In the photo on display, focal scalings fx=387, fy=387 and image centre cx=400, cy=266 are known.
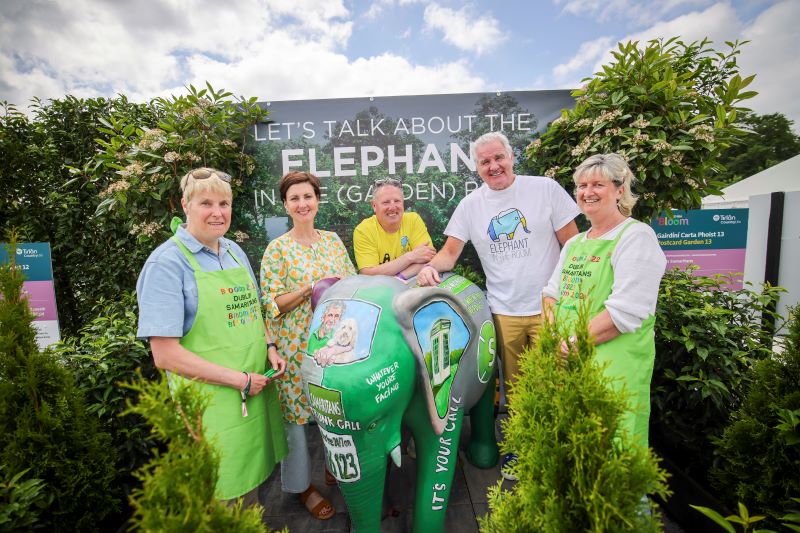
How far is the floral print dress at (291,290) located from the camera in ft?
8.55

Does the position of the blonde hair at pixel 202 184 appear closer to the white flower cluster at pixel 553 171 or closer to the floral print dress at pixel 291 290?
the floral print dress at pixel 291 290

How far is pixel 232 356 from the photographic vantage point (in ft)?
7.07

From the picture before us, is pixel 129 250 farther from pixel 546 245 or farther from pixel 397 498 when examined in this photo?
pixel 546 245

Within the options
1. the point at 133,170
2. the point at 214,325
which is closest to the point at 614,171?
the point at 214,325

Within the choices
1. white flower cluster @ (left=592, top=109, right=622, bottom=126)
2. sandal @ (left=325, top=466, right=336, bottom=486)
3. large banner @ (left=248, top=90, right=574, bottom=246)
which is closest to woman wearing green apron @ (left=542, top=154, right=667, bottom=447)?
white flower cluster @ (left=592, top=109, right=622, bottom=126)

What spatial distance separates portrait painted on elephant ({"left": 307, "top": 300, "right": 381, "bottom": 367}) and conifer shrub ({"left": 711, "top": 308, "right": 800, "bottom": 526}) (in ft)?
6.79

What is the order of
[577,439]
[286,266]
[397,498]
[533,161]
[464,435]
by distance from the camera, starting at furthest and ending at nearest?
1. [533,161]
2. [464,435]
3. [397,498]
4. [286,266]
5. [577,439]

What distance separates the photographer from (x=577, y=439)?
119 centimetres

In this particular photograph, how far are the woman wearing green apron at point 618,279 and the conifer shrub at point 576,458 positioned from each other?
77 cm

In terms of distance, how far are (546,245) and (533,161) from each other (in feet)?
5.39

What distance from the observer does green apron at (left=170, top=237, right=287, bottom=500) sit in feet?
6.78

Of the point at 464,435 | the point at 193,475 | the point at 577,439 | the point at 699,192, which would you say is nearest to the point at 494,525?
the point at 577,439

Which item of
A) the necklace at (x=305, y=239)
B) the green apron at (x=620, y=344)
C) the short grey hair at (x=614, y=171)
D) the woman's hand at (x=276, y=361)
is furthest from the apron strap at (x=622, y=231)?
the woman's hand at (x=276, y=361)

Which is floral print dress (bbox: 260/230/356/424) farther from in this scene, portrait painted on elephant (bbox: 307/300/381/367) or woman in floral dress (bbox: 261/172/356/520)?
portrait painted on elephant (bbox: 307/300/381/367)
